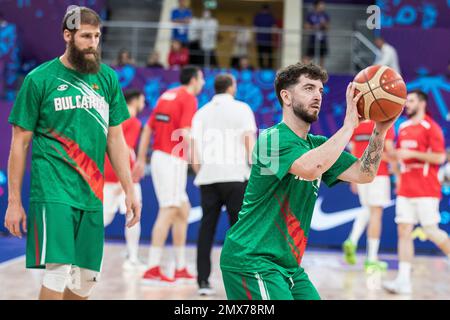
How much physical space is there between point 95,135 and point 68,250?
712 millimetres

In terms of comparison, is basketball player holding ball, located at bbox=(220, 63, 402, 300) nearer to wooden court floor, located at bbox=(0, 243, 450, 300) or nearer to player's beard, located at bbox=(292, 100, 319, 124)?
player's beard, located at bbox=(292, 100, 319, 124)

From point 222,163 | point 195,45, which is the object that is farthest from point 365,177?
point 195,45

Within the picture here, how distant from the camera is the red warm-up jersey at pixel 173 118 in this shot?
7.77m

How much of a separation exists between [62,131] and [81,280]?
0.90 m

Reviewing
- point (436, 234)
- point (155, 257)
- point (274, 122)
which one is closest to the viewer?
point (436, 234)

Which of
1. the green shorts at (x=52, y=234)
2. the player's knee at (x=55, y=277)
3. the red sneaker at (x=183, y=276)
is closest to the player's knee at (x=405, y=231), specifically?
the red sneaker at (x=183, y=276)

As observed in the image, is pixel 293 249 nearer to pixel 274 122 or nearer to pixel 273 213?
pixel 273 213

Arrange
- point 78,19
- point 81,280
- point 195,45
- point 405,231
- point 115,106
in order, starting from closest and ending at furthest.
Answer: point 78,19
point 81,280
point 115,106
point 405,231
point 195,45

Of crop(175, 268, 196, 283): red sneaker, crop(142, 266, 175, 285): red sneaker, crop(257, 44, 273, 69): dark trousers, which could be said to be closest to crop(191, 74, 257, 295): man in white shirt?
crop(142, 266, 175, 285): red sneaker

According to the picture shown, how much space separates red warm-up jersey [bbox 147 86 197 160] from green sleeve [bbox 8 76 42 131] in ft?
12.1

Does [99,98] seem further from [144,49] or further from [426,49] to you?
[144,49]

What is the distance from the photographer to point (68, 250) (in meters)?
4.02

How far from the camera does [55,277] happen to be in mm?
4004

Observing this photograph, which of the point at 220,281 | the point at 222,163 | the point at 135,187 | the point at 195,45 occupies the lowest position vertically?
the point at 220,281
